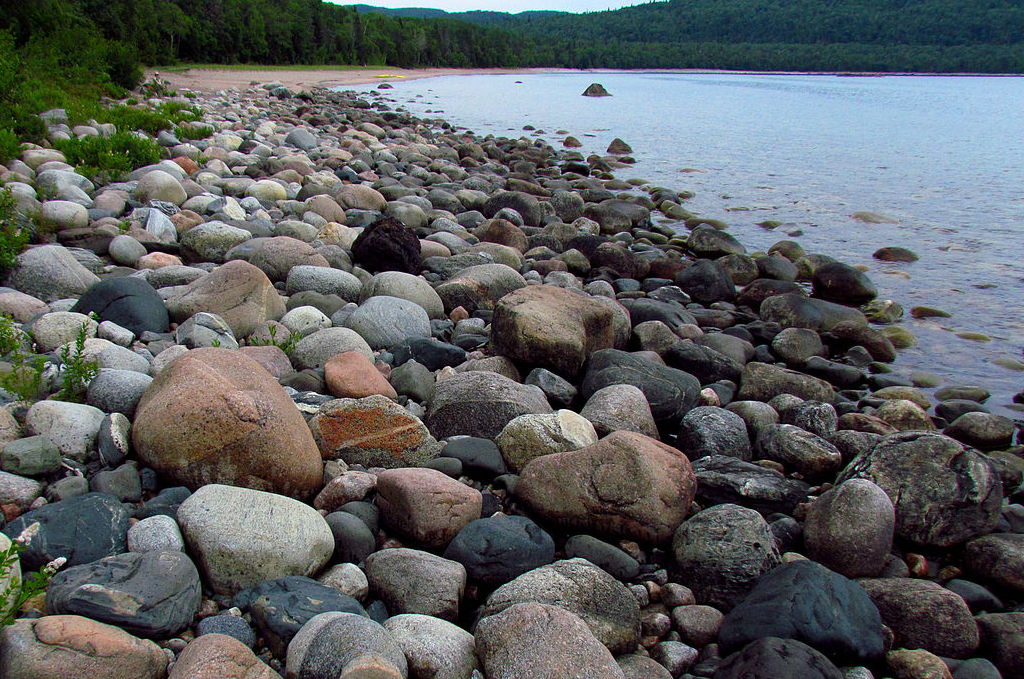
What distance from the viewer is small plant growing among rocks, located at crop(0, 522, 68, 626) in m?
2.28

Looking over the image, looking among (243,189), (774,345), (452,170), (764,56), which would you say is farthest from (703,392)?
(764,56)

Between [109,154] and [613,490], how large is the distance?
9055 mm

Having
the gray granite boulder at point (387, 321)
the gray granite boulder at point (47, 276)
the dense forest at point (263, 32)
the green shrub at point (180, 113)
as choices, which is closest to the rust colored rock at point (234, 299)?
the gray granite boulder at point (387, 321)

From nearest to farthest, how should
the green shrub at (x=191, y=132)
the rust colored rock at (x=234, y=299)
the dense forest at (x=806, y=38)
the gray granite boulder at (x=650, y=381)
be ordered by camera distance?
the gray granite boulder at (x=650, y=381) < the rust colored rock at (x=234, y=299) < the green shrub at (x=191, y=132) < the dense forest at (x=806, y=38)

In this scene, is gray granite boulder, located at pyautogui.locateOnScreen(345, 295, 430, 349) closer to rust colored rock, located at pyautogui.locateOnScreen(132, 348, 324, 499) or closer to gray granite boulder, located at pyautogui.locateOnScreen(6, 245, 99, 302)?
rust colored rock, located at pyautogui.locateOnScreen(132, 348, 324, 499)

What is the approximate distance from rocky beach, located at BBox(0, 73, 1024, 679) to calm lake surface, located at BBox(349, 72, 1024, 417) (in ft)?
9.54

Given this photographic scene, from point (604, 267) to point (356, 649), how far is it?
7.65 m

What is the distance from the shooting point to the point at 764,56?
99.3 meters

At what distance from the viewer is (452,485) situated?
11.3 feet

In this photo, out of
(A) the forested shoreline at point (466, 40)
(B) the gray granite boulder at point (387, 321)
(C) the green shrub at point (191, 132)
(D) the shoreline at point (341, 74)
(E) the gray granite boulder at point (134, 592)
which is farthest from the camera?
(D) the shoreline at point (341, 74)

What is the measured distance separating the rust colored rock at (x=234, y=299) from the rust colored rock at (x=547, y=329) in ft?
6.12

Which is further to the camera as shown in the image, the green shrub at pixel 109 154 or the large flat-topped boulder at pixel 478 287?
the green shrub at pixel 109 154

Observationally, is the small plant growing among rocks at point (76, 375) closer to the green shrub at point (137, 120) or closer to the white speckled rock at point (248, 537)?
the white speckled rock at point (248, 537)

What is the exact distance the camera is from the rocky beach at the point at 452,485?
250 cm
